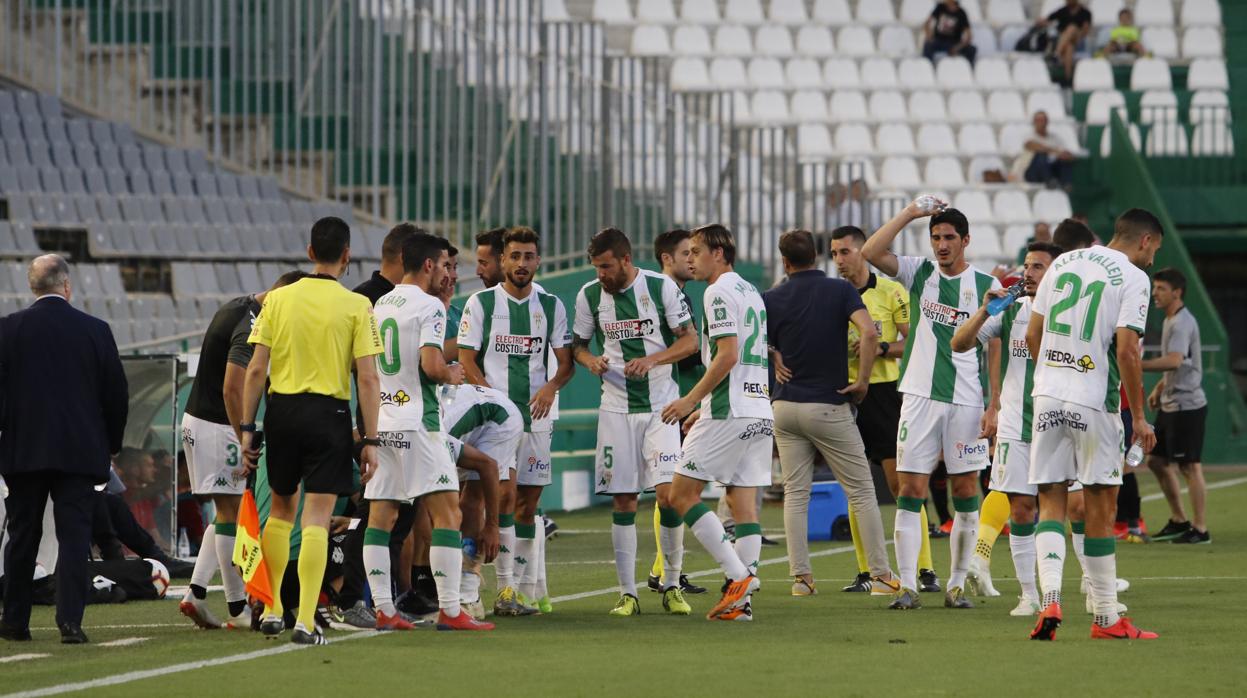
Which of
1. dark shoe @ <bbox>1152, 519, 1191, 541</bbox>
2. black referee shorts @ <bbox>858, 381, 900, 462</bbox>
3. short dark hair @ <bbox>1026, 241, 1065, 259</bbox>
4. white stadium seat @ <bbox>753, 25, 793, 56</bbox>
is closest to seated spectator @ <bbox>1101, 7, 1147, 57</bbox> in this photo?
white stadium seat @ <bbox>753, 25, 793, 56</bbox>

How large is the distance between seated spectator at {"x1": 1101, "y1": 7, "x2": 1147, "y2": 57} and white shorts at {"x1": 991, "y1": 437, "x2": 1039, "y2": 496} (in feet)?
69.9

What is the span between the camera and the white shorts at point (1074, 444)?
8469 mm

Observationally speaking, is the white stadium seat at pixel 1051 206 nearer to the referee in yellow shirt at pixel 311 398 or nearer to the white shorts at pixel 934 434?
the white shorts at pixel 934 434

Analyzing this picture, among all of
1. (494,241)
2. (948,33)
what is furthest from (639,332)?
(948,33)

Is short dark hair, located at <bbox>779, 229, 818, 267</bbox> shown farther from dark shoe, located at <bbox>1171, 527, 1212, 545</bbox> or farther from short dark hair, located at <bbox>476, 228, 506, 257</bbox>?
dark shoe, located at <bbox>1171, 527, 1212, 545</bbox>

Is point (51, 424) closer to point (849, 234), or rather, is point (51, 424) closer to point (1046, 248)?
point (849, 234)

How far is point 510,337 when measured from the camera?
10.2m

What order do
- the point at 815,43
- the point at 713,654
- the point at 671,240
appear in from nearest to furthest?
the point at 713,654, the point at 671,240, the point at 815,43

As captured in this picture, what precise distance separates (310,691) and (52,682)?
3.68 feet

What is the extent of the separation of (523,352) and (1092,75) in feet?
69.2

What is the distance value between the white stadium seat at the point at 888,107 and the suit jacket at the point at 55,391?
20.9 m

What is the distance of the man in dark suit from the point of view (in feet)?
29.5

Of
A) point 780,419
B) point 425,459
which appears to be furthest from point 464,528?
point 780,419

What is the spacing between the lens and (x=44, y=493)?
916 cm
